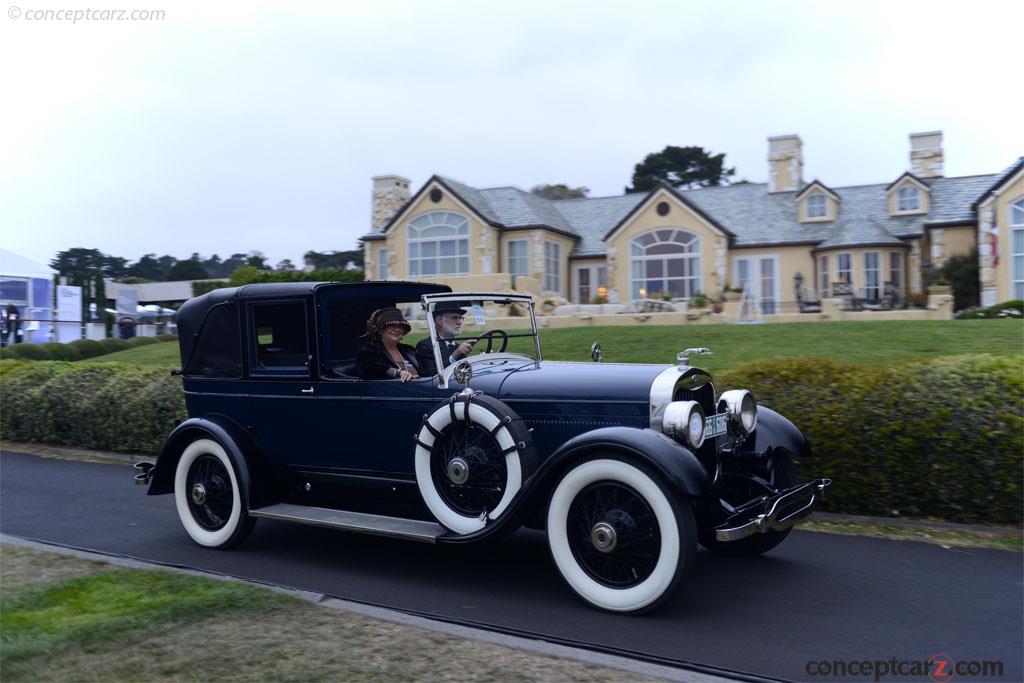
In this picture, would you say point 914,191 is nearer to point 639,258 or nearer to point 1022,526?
point 639,258

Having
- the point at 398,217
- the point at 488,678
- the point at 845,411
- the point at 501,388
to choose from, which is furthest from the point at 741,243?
the point at 488,678

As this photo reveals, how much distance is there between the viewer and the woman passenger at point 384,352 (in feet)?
19.9

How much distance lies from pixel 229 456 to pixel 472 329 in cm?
207

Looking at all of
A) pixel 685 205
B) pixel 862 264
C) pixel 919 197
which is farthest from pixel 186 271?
pixel 919 197

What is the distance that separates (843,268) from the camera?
92.3 feet

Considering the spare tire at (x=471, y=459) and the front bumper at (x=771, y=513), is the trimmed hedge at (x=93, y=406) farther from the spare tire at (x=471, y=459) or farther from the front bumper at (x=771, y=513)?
the front bumper at (x=771, y=513)

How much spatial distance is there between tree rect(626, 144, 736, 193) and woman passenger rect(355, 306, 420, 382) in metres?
54.1

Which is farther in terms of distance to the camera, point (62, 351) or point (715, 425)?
point (62, 351)

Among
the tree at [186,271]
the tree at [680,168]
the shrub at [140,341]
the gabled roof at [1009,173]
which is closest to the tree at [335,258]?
the tree at [186,271]

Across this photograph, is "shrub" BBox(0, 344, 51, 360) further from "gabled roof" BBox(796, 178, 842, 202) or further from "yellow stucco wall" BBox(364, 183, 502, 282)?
"gabled roof" BBox(796, 178, 842, 202)

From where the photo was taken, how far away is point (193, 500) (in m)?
6.59

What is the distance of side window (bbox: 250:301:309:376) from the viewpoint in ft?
20.8

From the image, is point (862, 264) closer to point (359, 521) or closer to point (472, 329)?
point (472, 329)

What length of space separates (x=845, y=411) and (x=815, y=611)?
8.22ft
